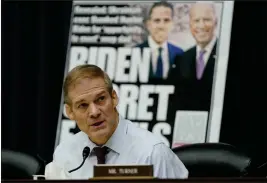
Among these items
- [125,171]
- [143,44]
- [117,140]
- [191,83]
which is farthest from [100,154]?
[143,44]

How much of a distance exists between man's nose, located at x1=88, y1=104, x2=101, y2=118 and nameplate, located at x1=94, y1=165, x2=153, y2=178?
1.97 feet

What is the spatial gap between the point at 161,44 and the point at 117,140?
8.19 ft

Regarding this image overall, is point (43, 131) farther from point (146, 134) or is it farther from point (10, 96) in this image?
point (146, 134)

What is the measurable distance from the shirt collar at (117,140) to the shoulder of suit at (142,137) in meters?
0.03

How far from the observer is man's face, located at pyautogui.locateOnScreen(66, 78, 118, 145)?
129 inches

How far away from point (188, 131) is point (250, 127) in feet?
1.45

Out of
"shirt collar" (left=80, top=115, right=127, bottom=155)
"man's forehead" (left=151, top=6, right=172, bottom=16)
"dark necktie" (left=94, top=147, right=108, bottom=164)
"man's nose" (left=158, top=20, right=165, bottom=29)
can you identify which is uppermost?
"man's forehead" (left=151, top=6, right=172, bottom=16)

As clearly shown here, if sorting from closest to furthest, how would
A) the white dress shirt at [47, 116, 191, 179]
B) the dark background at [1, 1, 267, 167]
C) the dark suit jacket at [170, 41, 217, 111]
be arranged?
the white dress shirt at [47, 116, 191, 179] → the dark suit jacket at [170, 41, 217, 111] → the dark background at [1, 1, 267, 167]

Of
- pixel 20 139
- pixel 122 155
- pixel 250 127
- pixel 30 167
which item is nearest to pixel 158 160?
pixel 122 155

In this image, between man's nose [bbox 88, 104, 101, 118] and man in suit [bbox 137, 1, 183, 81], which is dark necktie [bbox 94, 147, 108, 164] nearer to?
man's nose [bbox 88, 104, 101, 118]

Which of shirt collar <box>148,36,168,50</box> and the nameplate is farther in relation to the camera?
shirt collar <box>148,36,168,50</box>

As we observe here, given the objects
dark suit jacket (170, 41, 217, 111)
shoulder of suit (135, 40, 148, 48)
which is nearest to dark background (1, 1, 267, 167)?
shoulder of suit (135, 40, 148, 48)

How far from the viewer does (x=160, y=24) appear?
5.77 metres

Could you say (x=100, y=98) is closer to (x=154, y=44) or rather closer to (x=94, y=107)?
(x=94, y=107)
